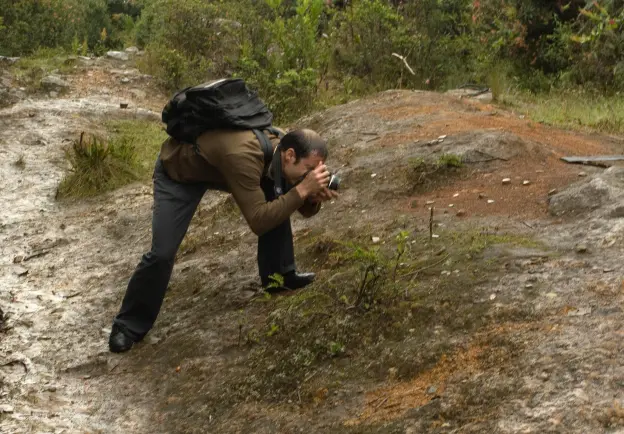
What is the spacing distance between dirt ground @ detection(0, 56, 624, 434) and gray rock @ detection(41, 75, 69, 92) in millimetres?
5300

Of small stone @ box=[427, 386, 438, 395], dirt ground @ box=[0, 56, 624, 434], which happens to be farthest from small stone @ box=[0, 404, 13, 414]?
small stone @ box=[427, 386, 438, 395]

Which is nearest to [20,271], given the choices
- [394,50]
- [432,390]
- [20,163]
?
[20,163]

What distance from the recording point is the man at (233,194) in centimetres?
439

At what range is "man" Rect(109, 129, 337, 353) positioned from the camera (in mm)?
4387

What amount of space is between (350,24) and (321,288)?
29.5 ft

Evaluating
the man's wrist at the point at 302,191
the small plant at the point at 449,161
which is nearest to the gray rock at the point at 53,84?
the small plant at the point at 449,161

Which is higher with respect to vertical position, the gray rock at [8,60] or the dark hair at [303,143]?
the dark hair at [303,143]

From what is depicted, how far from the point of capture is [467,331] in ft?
12.9

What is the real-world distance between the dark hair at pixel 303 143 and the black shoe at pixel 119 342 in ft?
5.26

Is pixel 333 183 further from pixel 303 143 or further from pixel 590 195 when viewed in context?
pixel 590 195

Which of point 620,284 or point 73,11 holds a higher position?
point 620,284

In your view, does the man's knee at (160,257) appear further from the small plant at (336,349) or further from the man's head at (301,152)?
the small plant at (336,349)

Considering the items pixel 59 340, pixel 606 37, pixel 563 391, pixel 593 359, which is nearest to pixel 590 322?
pixel 593 359

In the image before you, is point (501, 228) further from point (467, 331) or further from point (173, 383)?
point (173, 383)
